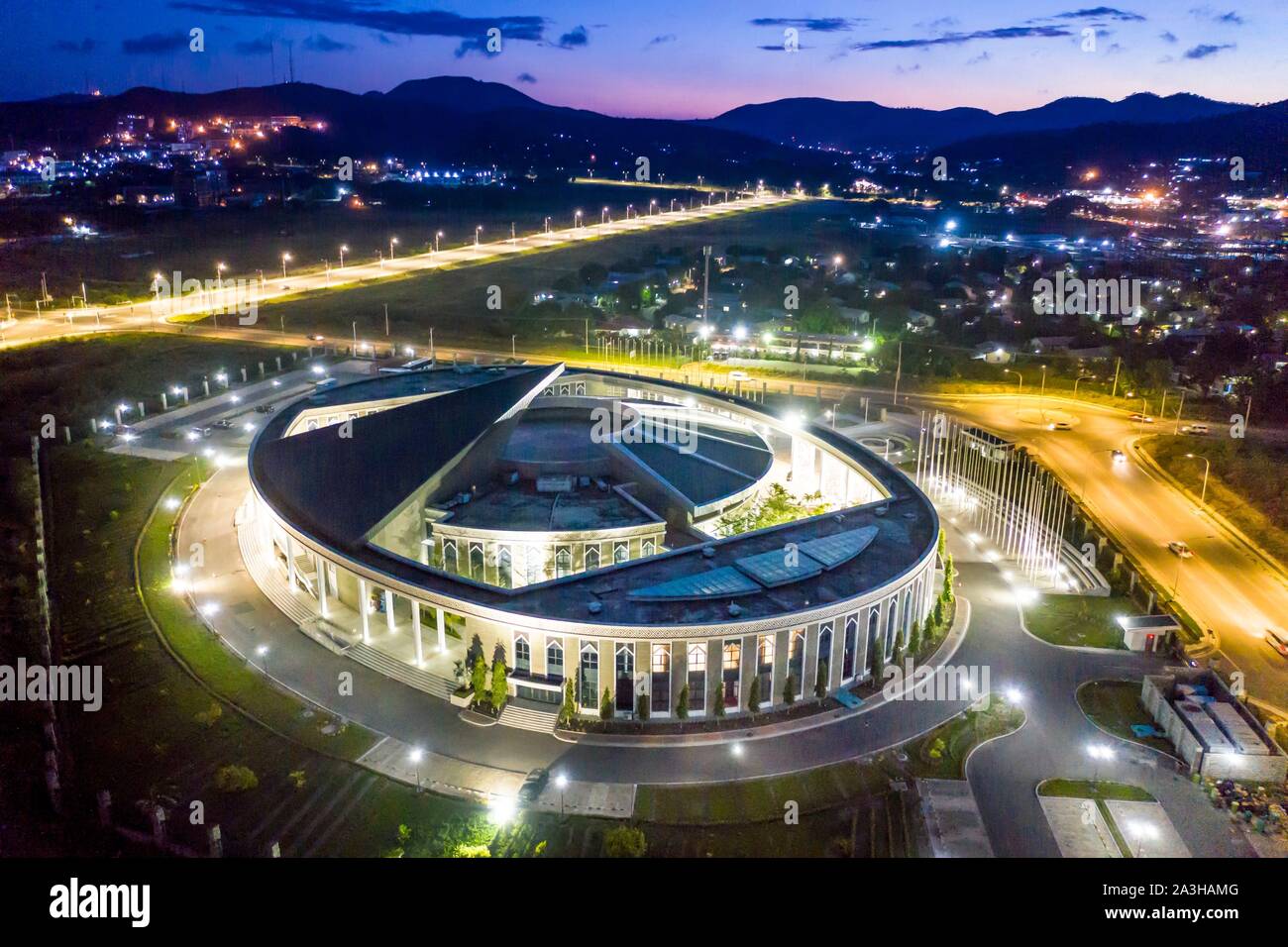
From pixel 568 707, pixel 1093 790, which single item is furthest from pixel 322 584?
pixel 1093 790

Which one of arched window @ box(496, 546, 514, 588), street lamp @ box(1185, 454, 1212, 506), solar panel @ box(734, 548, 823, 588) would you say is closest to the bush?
arched window @ box(496, 546, 514, 588)

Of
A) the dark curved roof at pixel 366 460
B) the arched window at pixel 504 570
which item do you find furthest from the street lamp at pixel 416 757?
the arched window at pixel 504 570

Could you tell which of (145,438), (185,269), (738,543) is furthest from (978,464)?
(185,269)

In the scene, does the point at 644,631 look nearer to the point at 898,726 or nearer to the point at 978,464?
the point at 898,726

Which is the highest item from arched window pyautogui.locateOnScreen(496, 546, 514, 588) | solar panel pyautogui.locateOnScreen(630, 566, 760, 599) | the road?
the road

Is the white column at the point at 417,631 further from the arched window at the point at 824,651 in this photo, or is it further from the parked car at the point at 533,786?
the arched window at the point at 824,651

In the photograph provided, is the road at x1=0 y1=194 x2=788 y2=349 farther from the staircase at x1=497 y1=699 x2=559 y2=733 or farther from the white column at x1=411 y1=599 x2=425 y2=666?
the staircase at x1=497 y1=699 x2=559 y2=733

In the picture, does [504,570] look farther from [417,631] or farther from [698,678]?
[698,678]
